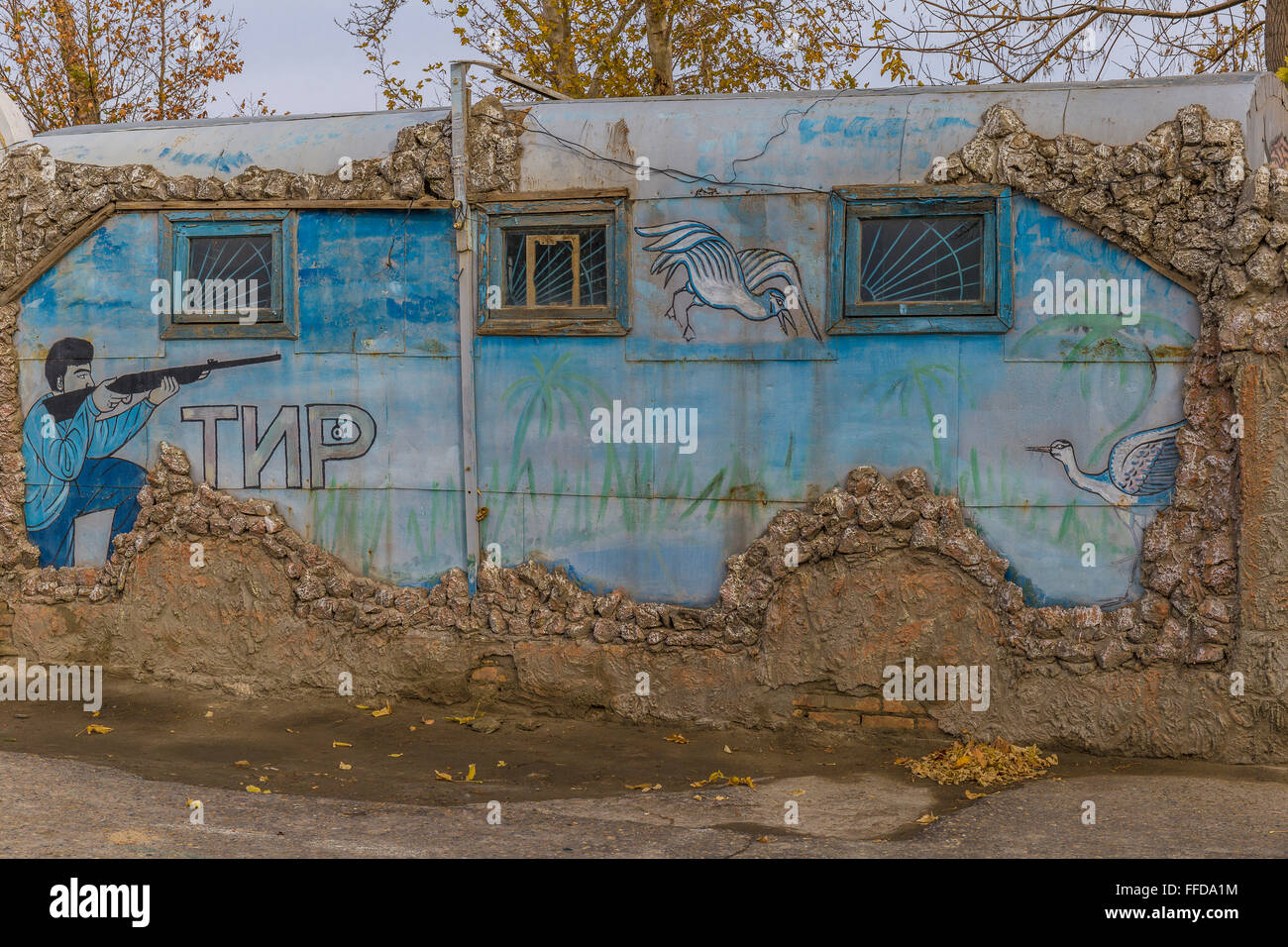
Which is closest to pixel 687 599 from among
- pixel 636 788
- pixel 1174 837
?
pixel 636 788

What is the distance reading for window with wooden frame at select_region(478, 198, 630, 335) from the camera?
7.63 metres

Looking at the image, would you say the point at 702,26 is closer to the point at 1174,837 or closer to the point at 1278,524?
the point at 1278,524

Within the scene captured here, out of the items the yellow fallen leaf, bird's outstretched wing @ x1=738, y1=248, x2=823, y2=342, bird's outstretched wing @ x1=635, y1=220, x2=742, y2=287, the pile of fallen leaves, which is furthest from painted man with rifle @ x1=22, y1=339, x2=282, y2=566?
the pile of fallen leaves

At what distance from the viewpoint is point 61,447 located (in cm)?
860

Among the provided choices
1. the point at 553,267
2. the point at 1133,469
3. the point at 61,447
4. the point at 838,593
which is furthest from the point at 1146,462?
the point at 61,447

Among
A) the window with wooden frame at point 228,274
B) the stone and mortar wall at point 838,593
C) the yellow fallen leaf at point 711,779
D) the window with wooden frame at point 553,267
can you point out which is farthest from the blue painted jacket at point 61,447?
the yellow fallen leaf at point 711,779

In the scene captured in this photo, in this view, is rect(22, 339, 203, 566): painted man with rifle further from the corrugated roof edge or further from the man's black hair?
the corrugated roof edge

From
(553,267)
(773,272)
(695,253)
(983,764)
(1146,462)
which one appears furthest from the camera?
(553,267)

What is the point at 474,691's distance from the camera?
791cm

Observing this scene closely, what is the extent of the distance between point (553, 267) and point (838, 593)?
2587mm

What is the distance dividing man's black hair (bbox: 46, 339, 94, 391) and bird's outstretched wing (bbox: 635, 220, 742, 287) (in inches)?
151

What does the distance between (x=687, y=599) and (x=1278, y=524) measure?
3.21 metres

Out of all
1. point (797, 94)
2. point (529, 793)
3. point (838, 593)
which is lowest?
point (529, 793)

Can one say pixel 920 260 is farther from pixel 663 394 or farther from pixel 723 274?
pixel 663 394
